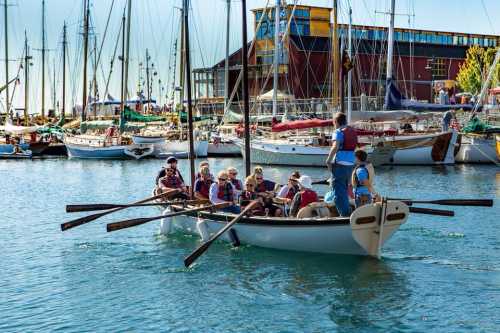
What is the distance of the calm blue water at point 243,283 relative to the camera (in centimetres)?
1488

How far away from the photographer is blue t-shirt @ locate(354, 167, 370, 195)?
17984 mm

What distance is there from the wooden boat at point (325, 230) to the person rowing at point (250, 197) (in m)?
0.52

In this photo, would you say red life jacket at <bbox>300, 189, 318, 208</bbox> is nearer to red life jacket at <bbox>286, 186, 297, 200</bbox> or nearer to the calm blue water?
red life jacket at <bbox>286, 186, 297, 200</bbox>

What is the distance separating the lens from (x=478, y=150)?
55000 mm

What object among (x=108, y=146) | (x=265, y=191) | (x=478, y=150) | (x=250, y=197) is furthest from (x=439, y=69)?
(x=250, y=197)

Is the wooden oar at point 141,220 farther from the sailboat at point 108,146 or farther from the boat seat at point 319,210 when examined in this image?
the sailboat at point 108,146

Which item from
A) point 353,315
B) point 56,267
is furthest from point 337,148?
point 56,267

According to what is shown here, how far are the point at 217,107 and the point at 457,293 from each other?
246ft

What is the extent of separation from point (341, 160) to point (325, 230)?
1821 mm

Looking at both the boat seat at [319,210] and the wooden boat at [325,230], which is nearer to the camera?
the wooden boat at [325,230]

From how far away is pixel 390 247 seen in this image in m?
21.4

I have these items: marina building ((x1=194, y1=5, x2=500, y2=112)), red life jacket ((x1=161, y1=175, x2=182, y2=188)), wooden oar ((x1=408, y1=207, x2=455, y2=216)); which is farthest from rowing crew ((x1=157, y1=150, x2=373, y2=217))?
marina building ((x1=194, y1=5, x2=500, y2=112))

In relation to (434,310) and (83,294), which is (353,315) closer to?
(434,310)

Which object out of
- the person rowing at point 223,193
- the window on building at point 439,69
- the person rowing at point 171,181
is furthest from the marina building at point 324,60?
the person rowing at point 223,193
